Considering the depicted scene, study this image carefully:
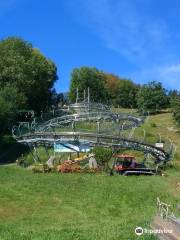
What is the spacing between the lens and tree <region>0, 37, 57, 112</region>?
74.5 m

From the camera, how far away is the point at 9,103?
6525 centimetres

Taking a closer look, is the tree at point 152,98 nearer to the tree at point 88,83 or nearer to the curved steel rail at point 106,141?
the tree at point 88,83

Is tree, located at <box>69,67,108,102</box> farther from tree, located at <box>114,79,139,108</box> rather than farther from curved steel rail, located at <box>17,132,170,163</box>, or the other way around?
curved steel rail, located at <box>17,132,170,163</box>

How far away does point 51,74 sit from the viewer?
91.1m

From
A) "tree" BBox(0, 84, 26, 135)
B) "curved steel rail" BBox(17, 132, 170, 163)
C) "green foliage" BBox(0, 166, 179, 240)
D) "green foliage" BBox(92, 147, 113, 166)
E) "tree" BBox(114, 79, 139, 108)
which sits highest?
"tree" BBox(114, 79, 139, 108)

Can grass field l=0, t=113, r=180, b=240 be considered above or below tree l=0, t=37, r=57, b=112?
below

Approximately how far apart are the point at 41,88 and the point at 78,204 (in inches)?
2269

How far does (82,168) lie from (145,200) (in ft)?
45.8

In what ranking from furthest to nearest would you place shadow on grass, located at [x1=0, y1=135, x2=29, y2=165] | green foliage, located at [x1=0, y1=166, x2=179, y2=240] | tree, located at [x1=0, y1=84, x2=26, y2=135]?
1. tree, located at [x1=0, y1=84, x2=26, y2=135]
2. shadow on grass, located at [x1=0, y1=135, x2=29, y2=165]
3. green foliage, located at [x1=0, y1=166, x2=179, y2=240]

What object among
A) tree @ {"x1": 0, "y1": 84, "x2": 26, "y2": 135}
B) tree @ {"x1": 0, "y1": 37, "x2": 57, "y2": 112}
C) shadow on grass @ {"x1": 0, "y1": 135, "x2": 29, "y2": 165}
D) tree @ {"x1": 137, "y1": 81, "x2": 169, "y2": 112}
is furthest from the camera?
tree @ {"x1": 137, "y1": 81, "x2": 169, "y2": 112}

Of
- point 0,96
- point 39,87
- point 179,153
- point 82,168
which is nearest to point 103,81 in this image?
point 39,87

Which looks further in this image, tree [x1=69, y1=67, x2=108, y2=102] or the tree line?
tree [x1=69, y1=67, x2=108, y2=102]

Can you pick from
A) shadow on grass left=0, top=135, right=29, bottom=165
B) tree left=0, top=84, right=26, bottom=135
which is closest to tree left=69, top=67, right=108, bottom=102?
tree left=0, top=84, right=26, bottom=135

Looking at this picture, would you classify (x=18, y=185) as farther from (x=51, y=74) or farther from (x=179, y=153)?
(x=51, y=74)
